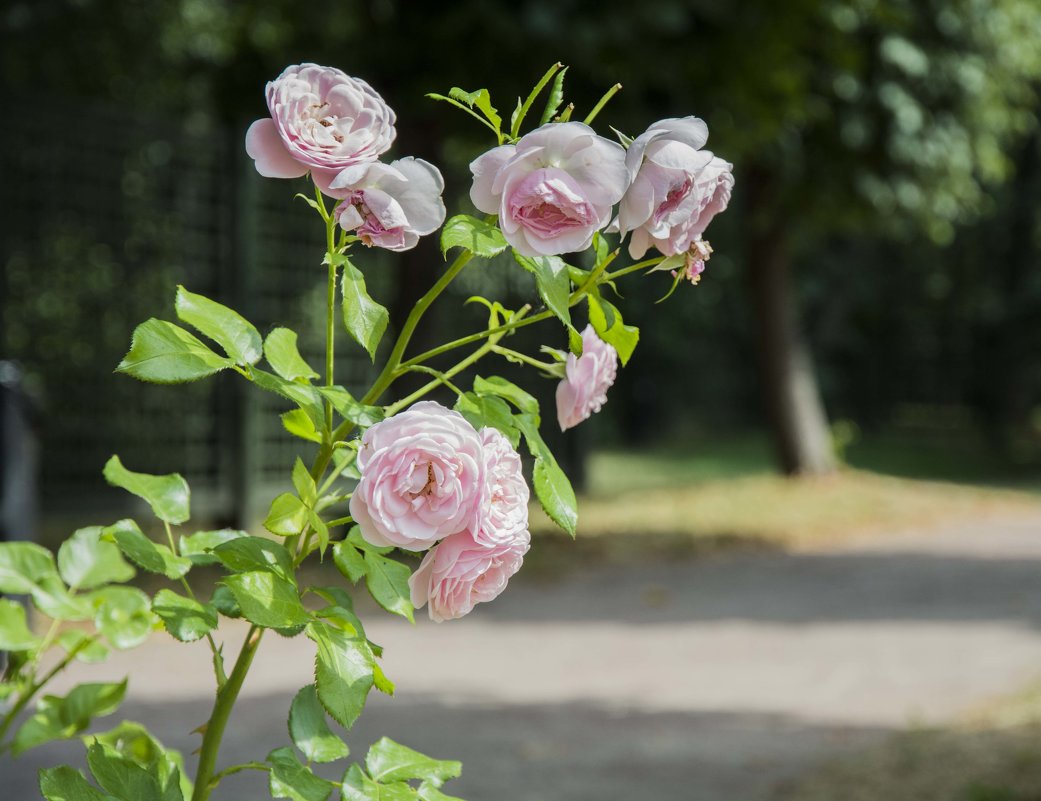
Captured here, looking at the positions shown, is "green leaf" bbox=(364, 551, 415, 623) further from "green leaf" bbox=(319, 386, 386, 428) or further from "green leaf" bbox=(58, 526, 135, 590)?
"green leaf" bbox=(58, 526, 135, 590)

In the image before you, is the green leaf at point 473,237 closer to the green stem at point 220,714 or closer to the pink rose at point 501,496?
the pink rose at point 501,496

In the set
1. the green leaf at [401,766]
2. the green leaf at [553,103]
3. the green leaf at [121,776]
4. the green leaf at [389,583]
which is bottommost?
the green leaf at [401,766]

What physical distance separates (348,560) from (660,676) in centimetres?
459

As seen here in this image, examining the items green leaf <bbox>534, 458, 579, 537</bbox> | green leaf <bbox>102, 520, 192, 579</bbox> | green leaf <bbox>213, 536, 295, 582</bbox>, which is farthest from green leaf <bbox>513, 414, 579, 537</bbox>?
green leaf <bbox>102, 520, 192, 579</bbox>

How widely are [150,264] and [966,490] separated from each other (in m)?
7.69

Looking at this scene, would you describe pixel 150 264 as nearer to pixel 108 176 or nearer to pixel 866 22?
pixel 108 176

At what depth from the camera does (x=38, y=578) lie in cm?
135

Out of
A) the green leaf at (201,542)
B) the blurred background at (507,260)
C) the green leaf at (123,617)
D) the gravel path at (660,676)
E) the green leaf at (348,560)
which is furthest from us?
the blurred background at (507,260)

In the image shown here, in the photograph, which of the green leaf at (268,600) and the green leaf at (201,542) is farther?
the green leaf at (201,542)

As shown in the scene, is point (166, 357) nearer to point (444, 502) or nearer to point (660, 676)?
point (444, 502)

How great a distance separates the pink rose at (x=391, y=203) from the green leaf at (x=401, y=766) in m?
0.42

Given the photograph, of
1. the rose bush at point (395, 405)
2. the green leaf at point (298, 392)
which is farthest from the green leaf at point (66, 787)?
the green leaf at point (298, 392)

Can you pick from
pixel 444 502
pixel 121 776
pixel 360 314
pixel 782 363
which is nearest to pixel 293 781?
pixel 121 776

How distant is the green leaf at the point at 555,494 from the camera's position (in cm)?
103
